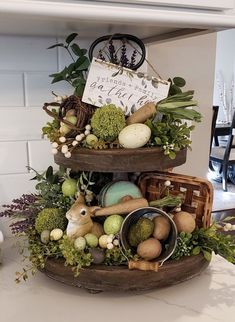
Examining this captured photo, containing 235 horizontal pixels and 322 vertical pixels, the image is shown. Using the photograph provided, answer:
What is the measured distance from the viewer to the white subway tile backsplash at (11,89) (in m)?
0.87

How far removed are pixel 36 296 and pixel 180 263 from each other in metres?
0.27

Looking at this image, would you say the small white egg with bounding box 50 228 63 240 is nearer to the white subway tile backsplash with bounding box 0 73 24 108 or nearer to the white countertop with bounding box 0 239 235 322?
the white countertop with bounding box 0 239 235 322

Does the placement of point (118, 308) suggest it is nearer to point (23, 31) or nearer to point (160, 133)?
point (160, 133)

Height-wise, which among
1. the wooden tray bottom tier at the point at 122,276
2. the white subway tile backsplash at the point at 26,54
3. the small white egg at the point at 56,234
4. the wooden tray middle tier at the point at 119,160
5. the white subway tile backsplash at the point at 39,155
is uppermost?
the white subway tile backsplash at the point at 26,54

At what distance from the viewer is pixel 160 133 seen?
0.64 metres

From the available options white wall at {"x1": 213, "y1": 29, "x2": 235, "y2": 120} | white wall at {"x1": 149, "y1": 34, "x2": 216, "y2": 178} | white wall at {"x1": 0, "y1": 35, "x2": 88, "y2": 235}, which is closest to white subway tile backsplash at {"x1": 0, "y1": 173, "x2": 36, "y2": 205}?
white wall at {"x1": 0, "y1": 35, "x2": 88, "y2": 235}

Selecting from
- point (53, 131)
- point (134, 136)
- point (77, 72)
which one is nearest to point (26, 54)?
point (77, 72)

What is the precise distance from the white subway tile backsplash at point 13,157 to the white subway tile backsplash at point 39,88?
0.11 m

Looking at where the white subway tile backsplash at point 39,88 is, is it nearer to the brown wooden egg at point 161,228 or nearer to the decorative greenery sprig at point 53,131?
the decorative greenery sprig at point 53,131

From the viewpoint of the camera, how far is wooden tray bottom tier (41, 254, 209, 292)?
23.4 inches

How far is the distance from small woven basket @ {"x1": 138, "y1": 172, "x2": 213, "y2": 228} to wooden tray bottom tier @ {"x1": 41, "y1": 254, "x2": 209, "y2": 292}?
0.10 metres

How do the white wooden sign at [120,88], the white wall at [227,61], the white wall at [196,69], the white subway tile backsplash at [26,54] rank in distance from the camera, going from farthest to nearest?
the white wall at [227,61] → the white wall at [196,69] → the white subway tile backsplash at [26,54] → the white wooden sign at [120,88]

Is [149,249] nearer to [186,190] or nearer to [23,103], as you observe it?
[186,190]

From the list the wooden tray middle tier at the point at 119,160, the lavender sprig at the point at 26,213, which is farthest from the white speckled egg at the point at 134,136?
the lavender sprig at the point at 26,213
